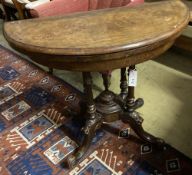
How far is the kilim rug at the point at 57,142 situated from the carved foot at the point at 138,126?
0.06 m

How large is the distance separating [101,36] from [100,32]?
4cm

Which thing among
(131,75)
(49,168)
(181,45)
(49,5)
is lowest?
(49,168)

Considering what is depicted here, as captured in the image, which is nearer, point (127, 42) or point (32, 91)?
point (127, 42)

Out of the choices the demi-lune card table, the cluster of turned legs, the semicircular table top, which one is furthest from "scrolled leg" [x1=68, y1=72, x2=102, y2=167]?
the semicircular table top

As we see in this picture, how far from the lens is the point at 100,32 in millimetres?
941

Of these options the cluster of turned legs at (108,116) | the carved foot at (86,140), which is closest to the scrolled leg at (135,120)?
the cluster of turned legs at (108,116)

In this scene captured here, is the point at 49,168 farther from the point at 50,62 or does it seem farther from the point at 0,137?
the point at 50,62

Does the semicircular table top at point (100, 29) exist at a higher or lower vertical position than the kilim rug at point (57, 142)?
higher

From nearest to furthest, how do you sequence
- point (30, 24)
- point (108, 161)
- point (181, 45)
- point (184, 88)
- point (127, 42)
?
point (127, 42)
point (30, 24)
point (108, 161)
point (184, 88)
point (181, 45)

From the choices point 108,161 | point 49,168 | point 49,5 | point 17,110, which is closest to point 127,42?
point 108,161

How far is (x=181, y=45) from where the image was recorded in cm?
A: 194

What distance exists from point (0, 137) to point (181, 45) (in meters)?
1.55

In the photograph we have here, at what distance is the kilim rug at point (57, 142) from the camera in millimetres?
1305

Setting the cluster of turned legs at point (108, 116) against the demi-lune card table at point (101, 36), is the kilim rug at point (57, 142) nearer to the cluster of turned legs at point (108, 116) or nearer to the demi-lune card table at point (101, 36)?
the cluster of turned legs at point (108, 116)
